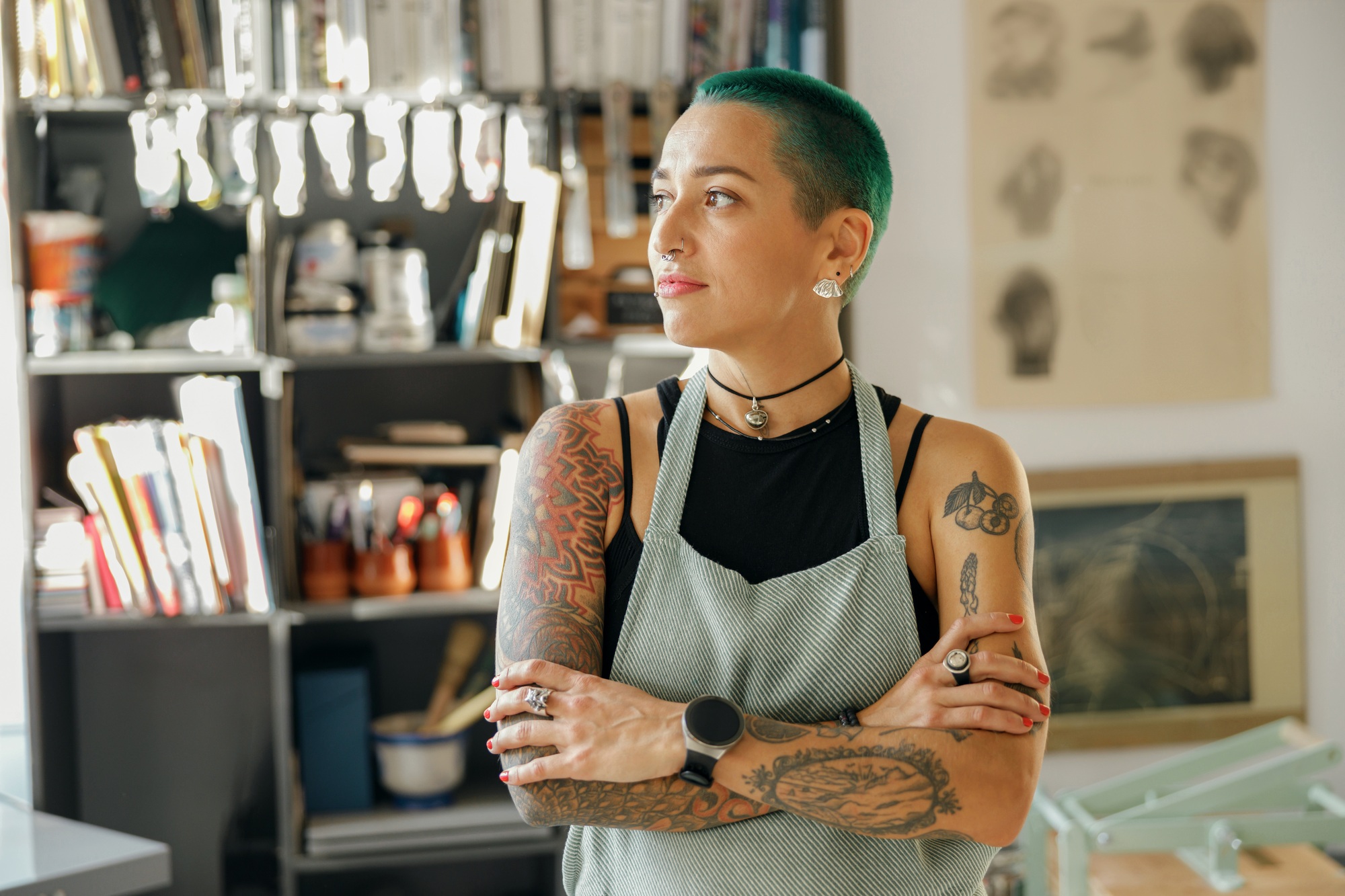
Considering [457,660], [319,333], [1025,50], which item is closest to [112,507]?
[319,333]

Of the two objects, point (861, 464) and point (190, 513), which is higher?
point (861, 464)

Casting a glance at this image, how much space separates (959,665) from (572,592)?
1.31 feet

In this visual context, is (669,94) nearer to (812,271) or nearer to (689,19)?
(689,19)

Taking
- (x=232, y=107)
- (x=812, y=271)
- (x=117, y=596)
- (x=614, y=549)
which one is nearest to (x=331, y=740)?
(x=117, y=596)

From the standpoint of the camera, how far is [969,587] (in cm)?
111

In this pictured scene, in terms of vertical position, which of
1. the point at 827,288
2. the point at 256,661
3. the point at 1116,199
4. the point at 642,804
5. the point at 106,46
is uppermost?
the point at 106,46

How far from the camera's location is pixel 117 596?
231cm

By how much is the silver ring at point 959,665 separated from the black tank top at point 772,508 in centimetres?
8

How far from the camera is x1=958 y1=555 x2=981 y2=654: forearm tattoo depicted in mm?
1104

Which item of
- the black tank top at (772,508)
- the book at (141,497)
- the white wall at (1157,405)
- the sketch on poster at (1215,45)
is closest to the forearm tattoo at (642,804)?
the black tank top at (772,508)

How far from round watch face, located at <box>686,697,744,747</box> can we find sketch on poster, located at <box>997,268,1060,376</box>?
1.97 meters

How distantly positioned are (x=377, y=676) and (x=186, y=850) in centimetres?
65

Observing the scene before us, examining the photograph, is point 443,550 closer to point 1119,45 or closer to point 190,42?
point 190,42

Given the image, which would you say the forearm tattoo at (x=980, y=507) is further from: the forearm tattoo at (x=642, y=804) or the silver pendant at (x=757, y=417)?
the forearm tattoo at (x=642, y=804)
